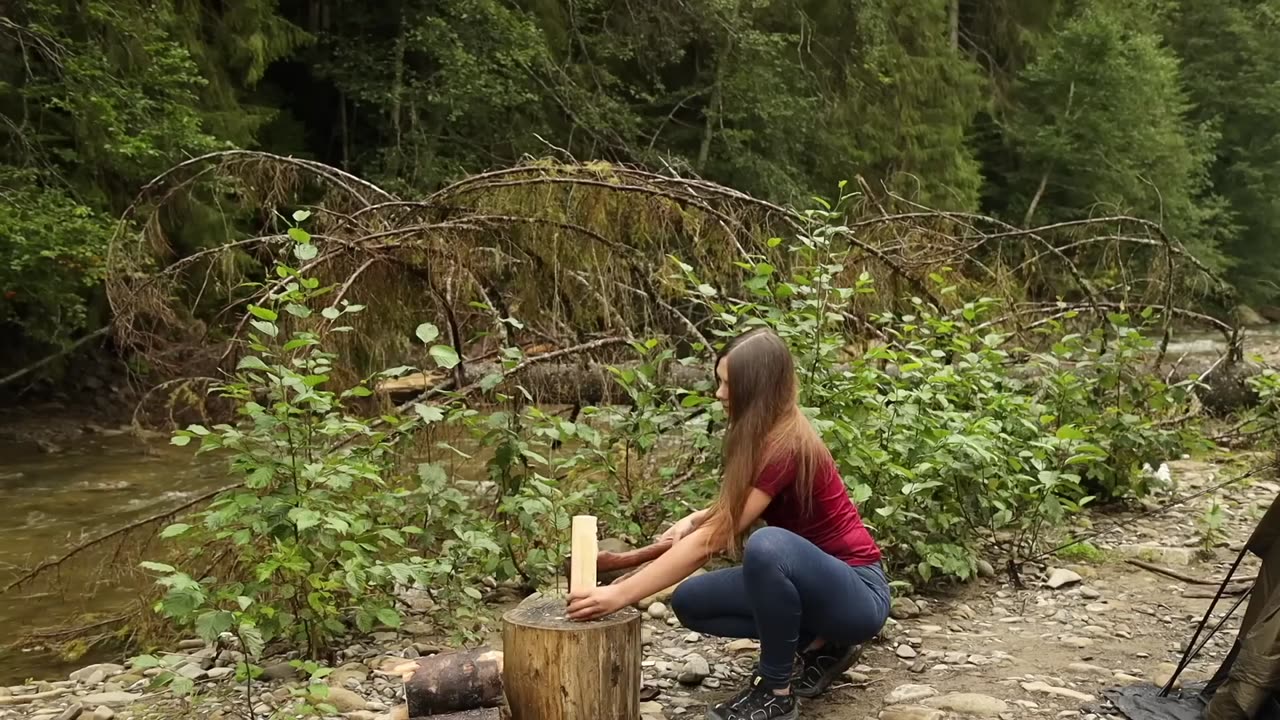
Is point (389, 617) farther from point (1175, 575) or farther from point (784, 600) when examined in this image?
A: point (1175, 575)

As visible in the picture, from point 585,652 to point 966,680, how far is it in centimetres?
138

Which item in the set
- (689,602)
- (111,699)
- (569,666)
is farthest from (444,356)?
(111,699)

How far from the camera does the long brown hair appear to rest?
2.59 meters

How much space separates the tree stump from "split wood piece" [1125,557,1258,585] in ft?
9.02

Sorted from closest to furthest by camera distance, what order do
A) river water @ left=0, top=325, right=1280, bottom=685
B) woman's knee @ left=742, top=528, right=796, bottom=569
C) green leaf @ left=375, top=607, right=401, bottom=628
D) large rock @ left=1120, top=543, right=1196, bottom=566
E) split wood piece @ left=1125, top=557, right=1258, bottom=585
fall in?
woman's knee @ left=742, top=528, right=796, bottom=569, green leaf @ left=375, top=607, right=401, bottom=628, split wood piece @ left=1125, top=557, right=1258, bottom=585, large rock @ left=1120, top=543, right=1196, bottom=566, river water @ left=0, top=325, right=1280, bottom=685

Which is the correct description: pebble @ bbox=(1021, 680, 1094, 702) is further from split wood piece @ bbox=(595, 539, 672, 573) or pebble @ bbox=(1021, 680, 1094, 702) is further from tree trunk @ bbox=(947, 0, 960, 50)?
tree trunk @ bbox=(947, 0, 960, 50)

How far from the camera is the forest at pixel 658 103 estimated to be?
27.4ft

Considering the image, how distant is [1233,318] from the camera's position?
774 centimetres

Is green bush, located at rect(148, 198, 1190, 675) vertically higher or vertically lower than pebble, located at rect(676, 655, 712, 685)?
higher

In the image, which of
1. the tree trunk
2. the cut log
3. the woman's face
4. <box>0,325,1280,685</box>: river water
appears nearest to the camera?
the cut log

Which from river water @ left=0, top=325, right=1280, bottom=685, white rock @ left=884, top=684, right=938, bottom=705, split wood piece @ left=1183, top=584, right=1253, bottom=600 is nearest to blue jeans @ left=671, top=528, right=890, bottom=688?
white rock @ left=884, top=684, right=938, bottom=705

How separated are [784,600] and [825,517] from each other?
0.99 ft

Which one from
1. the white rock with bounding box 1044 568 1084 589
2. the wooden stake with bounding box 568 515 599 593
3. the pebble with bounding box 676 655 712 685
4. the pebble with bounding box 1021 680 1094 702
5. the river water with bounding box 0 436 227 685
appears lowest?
the river water with bounding box 0 436 227 685

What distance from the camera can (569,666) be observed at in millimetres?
2451
